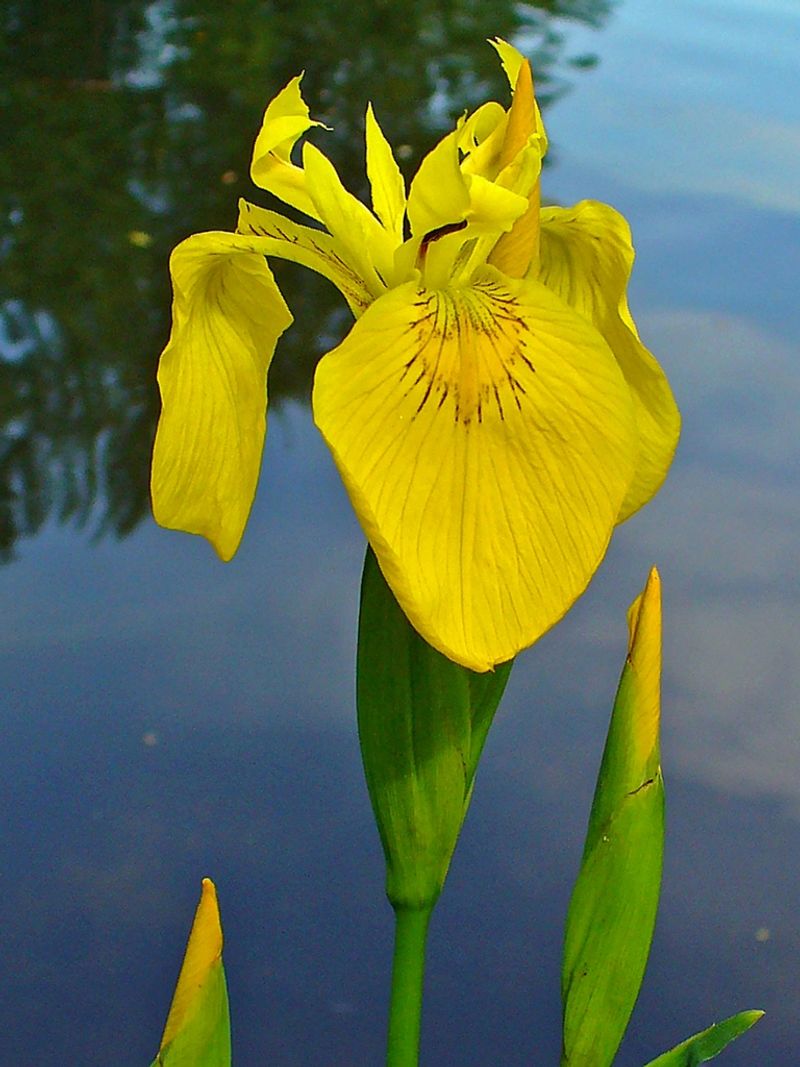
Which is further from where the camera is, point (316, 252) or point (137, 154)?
point (137, 154)

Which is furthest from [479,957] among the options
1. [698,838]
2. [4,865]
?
[4,865]

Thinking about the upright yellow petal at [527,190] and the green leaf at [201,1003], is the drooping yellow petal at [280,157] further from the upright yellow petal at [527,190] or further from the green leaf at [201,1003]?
the green leaf at [201,1003]

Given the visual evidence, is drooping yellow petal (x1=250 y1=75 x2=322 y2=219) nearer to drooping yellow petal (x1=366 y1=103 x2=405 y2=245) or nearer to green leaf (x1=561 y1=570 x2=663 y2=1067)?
drooping yellow petal (x1=366 y1=103 x2=405 y2=245)

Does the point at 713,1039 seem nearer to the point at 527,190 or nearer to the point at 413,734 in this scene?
the point at 413,734

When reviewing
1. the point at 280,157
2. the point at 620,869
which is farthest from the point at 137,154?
the point at 620,869

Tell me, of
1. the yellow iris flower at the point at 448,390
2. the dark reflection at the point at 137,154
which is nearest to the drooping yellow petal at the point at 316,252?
the yellow iris flower at the point at 448,390

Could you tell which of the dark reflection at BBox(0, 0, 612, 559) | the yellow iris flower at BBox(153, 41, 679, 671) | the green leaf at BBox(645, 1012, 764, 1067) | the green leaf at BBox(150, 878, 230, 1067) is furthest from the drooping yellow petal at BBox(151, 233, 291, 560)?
the dark reflection at BBox(0, 0, 612, 559)
